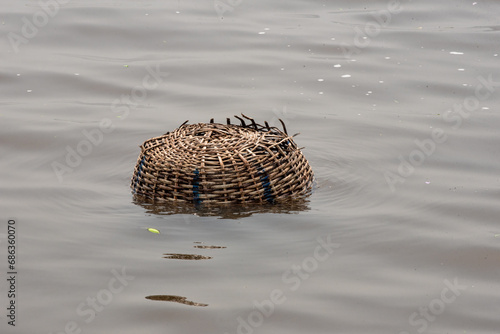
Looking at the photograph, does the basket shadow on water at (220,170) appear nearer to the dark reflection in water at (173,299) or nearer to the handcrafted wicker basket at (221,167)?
the handcrafted wicker basket at (221,167)

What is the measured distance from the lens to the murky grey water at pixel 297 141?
6.52 meters

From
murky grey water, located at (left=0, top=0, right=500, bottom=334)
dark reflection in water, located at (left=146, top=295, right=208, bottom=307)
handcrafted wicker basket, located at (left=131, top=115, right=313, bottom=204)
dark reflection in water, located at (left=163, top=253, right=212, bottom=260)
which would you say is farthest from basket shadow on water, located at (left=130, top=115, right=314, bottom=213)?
dark reflection in water, located at (left=146, top=295, right=208, bottom=307)

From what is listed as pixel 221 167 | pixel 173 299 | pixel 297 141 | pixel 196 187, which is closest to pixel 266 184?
pixel 221 167

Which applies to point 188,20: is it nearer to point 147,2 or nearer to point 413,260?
point 147,2

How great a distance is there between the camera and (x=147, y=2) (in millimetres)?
14758

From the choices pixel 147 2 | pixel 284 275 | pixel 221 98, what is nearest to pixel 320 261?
pixel 284 275

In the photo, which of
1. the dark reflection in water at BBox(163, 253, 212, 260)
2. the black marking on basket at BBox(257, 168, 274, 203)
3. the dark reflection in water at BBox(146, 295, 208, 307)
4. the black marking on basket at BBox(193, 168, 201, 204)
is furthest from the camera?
the black marking on basket at BBox(257, 168, 274, 203)

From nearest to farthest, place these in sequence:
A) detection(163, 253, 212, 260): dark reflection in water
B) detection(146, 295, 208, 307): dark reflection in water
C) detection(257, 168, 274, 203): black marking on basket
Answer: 1. detection(146, 295, 208, 307): dark reflection in water
2. detection(163, 253, 212, 260): dark reflection in water
3. detection(257, 168, 274, 203): black marking on basket

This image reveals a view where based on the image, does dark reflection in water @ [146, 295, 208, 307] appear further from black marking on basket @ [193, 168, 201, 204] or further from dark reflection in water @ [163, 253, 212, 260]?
black marking on basket @ [193, 168, 201, 204]

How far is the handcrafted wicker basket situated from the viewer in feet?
23.9

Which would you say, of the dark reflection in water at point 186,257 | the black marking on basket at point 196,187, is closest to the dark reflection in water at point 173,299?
the dark reflection in water at point 186,257

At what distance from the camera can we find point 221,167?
23.8 feet

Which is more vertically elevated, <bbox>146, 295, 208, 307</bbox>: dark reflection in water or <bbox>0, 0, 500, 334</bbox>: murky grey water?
<bbox>0, 0, 500, 334</bbox>: murky grey water

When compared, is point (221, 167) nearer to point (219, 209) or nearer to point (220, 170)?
point (220, 170)
